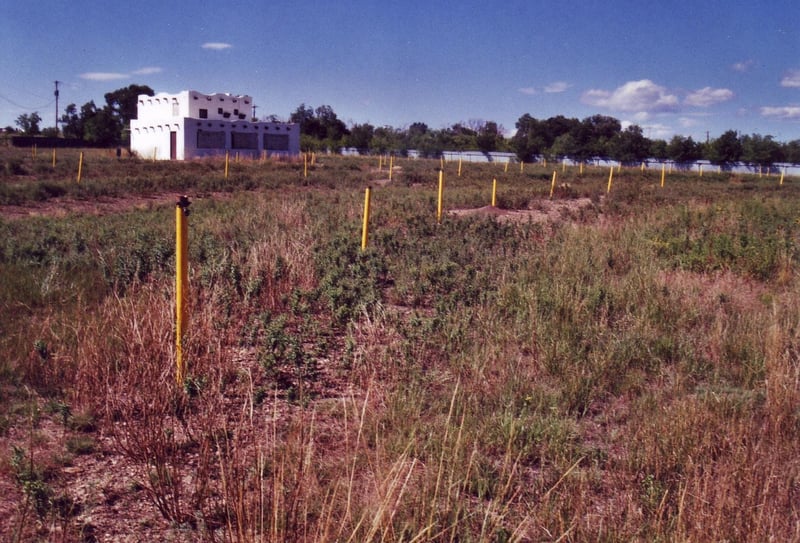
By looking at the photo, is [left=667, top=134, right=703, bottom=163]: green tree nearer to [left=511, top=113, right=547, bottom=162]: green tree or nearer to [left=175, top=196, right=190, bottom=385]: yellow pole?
[left=511, top=113, right=547, bottom=162]: green tree

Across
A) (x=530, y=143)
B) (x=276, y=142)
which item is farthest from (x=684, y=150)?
(x=276, y=142)

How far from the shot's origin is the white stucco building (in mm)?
45219

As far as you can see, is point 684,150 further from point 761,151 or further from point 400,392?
point 400,392

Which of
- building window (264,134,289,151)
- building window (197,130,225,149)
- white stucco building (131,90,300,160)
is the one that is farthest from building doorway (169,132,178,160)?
building window (264,134,289,151)

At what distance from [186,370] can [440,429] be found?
180 cm

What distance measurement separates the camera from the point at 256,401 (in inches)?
182

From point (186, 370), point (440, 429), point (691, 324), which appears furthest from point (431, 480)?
point (691, 324)

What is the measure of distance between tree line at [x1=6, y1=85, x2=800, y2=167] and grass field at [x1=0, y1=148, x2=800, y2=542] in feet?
204

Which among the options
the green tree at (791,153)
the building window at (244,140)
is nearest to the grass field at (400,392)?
the building window at (244,140)

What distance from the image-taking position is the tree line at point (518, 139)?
67812mm

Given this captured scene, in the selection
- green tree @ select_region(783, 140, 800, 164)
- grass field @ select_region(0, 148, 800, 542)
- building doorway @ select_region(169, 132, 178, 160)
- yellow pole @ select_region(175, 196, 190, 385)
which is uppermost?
green tree @ select_region(783, 140, 800, 164)

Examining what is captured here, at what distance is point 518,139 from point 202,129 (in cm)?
4020

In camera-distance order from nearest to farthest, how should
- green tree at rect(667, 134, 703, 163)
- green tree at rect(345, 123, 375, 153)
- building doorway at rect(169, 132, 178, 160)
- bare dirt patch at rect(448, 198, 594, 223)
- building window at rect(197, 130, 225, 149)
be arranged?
1. bare dirt patch at rect(448, 198, 594, 223)
2. building doorway at rect(169, 132, 178, 160)
3. building window at rect(197, 130, 225, 149)
4. green tree at rect(667, 134, 703, 163)
5. green tree at rect(345, 123, 375, 153)

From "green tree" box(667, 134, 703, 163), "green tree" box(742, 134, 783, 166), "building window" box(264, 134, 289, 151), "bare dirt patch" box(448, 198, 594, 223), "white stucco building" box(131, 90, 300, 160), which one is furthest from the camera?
"green tree" box(667, 134, 703, 163)
